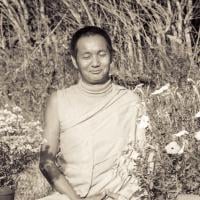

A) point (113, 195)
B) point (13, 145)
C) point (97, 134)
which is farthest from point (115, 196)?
point (13, 145)

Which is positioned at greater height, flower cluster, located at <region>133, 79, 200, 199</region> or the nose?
the nose

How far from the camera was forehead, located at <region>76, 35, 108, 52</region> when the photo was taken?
3.26 m

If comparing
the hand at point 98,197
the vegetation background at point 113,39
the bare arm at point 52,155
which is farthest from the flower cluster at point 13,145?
the vegetation background at point 113,39

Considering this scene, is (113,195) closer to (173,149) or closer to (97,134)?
(97,134)

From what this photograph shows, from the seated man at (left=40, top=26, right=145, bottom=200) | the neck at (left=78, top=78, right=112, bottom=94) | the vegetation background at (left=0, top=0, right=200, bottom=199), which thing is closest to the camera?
the seated man at (left=40, top=26, right=145, bottom=200)

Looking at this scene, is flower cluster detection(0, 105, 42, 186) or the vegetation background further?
the vegetation background

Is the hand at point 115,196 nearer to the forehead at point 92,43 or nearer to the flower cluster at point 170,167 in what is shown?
the flower cluster at point 170,167

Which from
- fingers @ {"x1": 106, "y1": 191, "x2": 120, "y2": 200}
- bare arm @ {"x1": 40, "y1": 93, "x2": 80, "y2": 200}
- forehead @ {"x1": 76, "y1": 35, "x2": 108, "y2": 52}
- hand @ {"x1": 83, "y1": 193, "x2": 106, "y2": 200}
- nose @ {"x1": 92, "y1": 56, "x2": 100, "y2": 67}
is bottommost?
hand @ {"x1": 83, "y1": 193, "x2": 106, "y2": 200}

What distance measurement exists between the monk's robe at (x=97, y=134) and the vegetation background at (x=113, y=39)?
1.98 meters

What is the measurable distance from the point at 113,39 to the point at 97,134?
10.2ft

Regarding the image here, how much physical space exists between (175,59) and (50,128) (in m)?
2.65

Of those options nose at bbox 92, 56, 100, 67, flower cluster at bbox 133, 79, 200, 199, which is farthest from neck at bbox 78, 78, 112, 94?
flower cluster at bbox 133, 79, 200, 199

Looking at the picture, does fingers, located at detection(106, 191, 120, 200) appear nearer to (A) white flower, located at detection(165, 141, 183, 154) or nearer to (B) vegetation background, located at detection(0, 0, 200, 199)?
(A) white flower, located at detection(165, 141, 183, 154)

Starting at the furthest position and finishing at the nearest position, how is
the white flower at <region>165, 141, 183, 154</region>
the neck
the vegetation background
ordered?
the vegetation background
the neck
the white flower at <region>165, 141, 183, 154</region>
